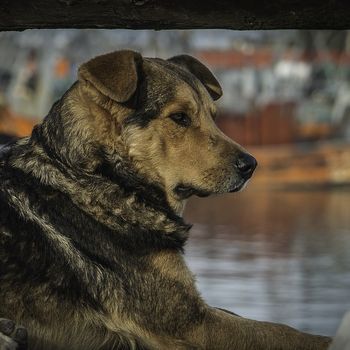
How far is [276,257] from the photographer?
11.8 meters

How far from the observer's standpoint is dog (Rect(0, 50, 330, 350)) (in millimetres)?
5379

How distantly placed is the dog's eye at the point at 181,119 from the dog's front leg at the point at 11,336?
4.29ft

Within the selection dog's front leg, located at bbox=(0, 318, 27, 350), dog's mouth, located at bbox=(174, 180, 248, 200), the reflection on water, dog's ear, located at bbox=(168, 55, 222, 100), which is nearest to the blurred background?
the reflection on water

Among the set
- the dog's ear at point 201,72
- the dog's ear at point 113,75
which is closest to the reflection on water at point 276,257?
the dog's ear at point 201,72

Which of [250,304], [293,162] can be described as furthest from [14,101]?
[250,304]

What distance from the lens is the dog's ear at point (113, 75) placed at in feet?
18.4

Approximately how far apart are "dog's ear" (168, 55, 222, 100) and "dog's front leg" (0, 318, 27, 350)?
192cm

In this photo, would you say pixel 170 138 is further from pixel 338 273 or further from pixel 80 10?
pixel 338 273

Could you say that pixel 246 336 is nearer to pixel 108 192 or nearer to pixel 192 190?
pixel 192 190

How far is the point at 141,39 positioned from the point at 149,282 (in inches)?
750

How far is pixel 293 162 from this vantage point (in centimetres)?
2311

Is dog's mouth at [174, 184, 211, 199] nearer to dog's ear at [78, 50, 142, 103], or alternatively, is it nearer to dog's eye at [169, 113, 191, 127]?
dog's eye at [169, 113, 191, 127]

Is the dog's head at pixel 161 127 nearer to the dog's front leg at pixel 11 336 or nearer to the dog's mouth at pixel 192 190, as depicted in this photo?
the dog's mouth at pixel 192 190

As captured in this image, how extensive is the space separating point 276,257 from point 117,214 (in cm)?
635
